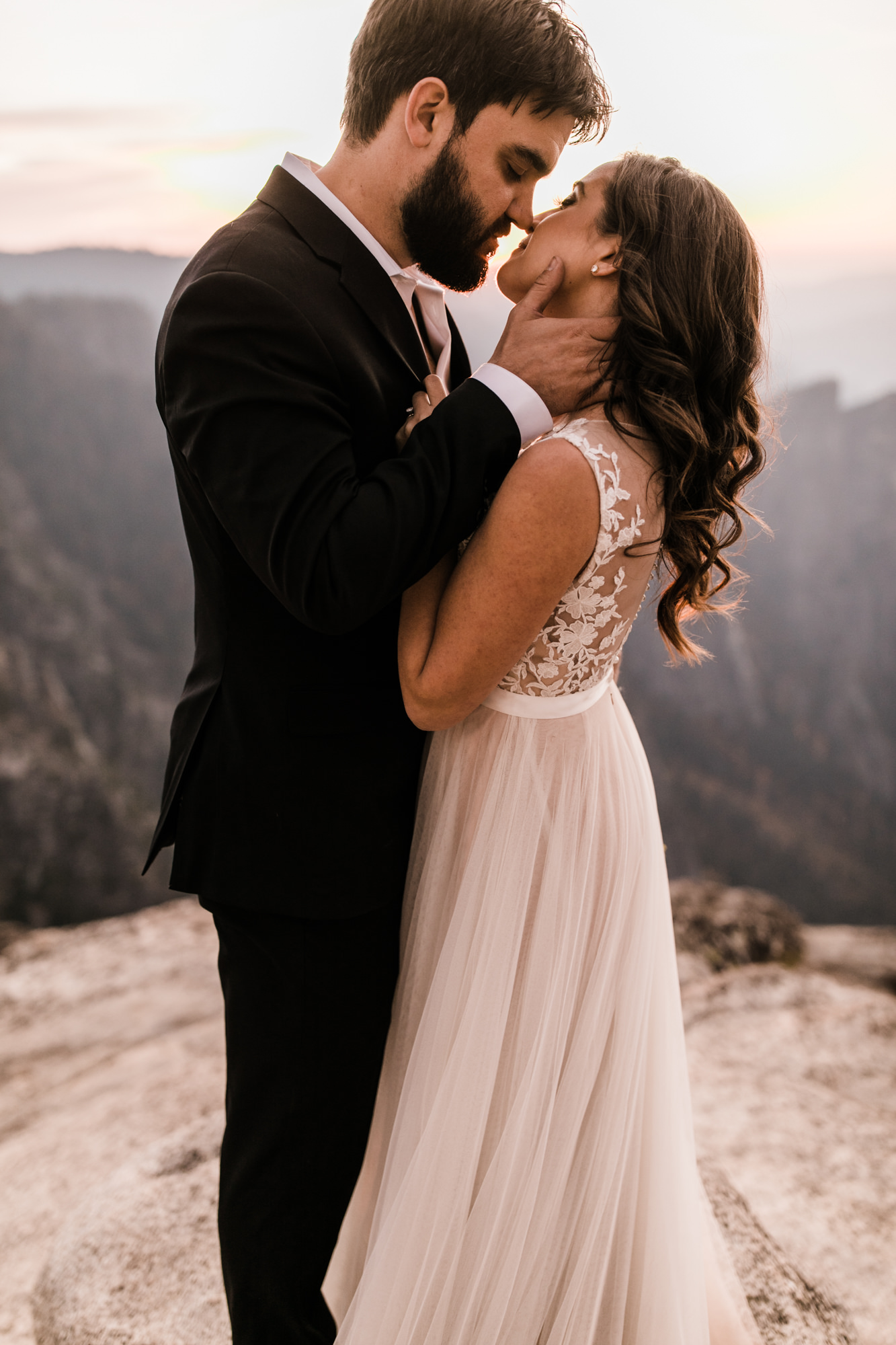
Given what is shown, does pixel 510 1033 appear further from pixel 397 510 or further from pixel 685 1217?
pixel 397 510

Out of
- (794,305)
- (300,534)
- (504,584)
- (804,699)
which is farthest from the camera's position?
(804,699)

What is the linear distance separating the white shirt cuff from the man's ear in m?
0.41

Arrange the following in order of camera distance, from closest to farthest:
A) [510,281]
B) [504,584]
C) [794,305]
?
[504,584] → [510,281] → [794,305]

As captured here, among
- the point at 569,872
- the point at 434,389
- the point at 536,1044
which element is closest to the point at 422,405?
the point at 434,389

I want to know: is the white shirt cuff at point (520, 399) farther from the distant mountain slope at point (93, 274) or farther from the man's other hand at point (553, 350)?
the distant mountain slope at point (93, 274)

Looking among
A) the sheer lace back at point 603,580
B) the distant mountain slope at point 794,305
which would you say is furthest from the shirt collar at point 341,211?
the distant mountain slope at point 794,305

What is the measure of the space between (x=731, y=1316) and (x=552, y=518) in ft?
4.73

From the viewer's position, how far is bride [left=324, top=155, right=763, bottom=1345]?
112 centimetres

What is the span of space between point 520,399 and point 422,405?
0.55 feet

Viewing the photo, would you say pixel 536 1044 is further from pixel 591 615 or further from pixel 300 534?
pixel 300 534

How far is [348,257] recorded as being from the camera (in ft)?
3.74

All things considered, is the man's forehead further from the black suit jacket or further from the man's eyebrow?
the black suit jacket

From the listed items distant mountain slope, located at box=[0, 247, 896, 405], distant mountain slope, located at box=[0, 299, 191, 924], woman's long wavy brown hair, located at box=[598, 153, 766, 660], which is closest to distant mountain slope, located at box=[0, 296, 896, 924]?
distant mountain slope, located at box=[0, 299, 191, 924]

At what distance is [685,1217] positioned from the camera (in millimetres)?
1356
